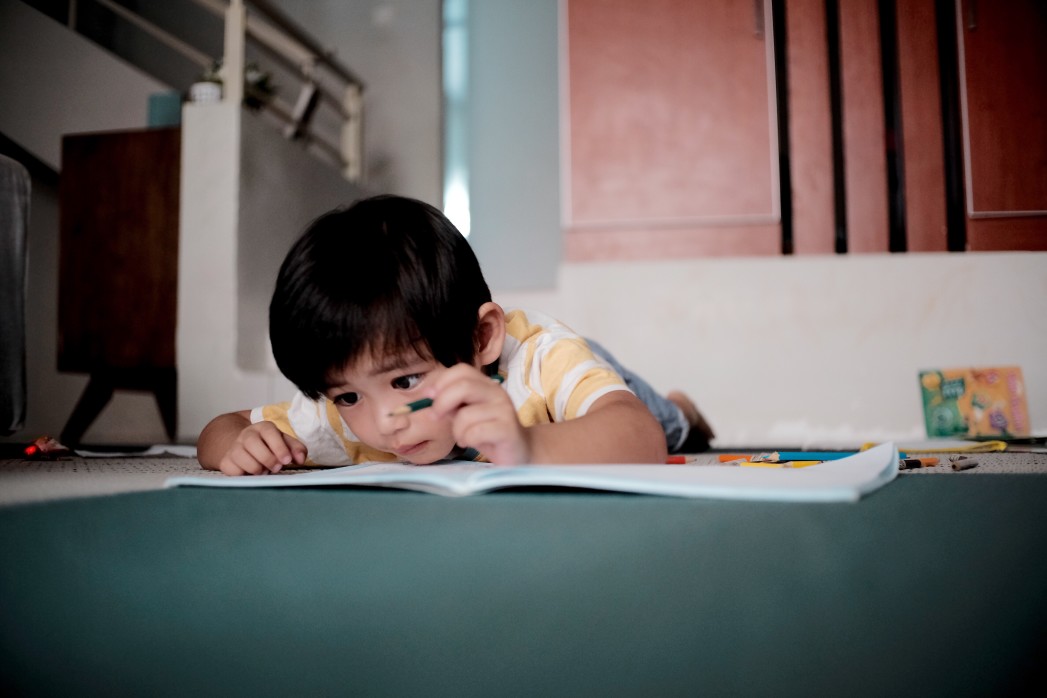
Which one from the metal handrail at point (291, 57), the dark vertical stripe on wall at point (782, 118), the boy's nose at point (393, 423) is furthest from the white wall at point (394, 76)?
the boy's nose at point (393, 423)

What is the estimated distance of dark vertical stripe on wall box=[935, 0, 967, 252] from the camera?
752mm

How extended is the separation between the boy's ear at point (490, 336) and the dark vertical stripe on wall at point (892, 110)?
57 centimetres

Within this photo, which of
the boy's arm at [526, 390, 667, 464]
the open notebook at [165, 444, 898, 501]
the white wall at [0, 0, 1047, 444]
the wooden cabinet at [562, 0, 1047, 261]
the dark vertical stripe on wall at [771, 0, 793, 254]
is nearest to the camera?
the open notebook at [165, 444, 898, 501]

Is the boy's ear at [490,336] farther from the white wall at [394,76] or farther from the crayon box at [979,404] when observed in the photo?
the white wall at [394,76]

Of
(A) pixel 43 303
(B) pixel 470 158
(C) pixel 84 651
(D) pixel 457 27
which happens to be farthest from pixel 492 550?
(D) pixel 457 27

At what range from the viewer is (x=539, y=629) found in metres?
0.24

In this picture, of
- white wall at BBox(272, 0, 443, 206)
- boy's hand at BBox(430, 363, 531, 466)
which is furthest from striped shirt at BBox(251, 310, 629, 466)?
white wall at BBox(272, 0, 443, 206)

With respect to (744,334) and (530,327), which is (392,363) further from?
(744,334)

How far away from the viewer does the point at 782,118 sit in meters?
0.87

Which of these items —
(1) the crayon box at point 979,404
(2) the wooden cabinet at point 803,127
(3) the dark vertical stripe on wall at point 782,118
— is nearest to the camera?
(2) the wooden cabinet at point 803,127

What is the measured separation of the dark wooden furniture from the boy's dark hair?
0.94 m

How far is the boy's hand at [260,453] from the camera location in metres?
0.47

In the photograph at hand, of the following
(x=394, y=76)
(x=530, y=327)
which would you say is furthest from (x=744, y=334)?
(x=394, y=76)

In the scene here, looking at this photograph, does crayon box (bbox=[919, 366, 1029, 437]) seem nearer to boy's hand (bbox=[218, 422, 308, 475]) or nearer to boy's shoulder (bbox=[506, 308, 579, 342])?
boy's shoulder (bbox=[506, 308, 579, 342])
